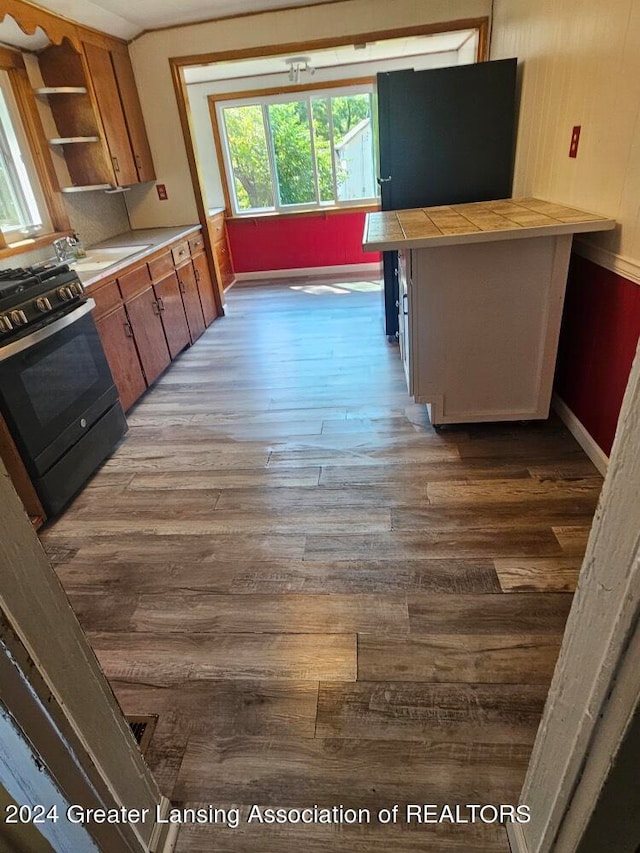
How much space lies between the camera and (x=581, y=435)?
7.41 feet

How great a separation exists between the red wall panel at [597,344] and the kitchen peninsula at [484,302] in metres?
0.14

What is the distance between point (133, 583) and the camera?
1.79 meters

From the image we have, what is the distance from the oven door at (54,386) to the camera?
1.92m

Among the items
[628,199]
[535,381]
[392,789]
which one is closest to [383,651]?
[392,789]

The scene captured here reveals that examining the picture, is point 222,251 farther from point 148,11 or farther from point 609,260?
point 609,260

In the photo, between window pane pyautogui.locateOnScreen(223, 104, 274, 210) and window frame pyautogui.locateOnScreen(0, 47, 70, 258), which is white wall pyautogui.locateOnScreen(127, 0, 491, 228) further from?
window pane pyautogui.locateOnScreen(223, 104, 274, 210)

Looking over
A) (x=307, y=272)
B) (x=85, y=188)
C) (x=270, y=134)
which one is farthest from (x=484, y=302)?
(x=270, y=134)

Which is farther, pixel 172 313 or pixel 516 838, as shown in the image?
pixel 172 313

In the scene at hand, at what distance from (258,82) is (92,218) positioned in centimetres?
287

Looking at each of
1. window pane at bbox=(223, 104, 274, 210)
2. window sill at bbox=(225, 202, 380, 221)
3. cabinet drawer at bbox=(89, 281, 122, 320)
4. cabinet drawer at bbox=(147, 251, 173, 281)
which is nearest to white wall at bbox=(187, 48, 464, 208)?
window pane at bbox=(223, 104, 274, 210)

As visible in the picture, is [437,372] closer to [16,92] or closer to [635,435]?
[635,435]

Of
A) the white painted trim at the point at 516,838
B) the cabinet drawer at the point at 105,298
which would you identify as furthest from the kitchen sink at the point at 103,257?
the white painted trim at the point at 516,838

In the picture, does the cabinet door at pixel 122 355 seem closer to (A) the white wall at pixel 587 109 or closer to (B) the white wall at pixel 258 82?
(A) the white wall at pixel 587 109

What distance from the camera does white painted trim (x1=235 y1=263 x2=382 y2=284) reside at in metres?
6.13
